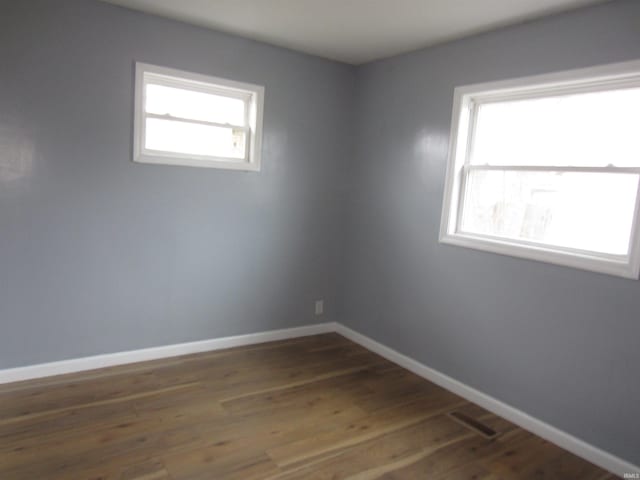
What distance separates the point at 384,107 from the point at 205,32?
61.7 inches

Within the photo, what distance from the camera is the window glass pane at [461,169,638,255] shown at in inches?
95.4

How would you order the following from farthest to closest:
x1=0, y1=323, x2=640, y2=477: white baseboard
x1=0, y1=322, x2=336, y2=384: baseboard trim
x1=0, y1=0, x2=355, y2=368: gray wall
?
x1=0, y1=322, x2=336, y2=384: baseboard trim < x1=0, y1=0, x2=355, y2=368: gray wall < x1=0, y1=323, x2=640, y2=477: white baseboard

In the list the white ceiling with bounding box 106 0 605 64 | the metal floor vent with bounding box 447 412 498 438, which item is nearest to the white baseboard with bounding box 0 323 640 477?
the metal floor vent with bounding box 447 412 498 438

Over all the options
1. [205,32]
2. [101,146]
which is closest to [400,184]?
[205,32]

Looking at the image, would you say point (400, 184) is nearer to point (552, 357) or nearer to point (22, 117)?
point (552, 357)

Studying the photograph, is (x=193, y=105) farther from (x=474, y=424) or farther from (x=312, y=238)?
(x=474, y=424)

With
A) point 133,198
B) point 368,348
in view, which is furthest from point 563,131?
point 133,198

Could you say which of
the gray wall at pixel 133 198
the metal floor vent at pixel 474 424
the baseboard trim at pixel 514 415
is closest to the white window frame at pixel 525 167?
the baseboard trim at pixel 514 415

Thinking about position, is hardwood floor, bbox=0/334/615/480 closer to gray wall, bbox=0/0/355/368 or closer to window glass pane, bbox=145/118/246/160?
gray wall, bbox=0/0/355/368

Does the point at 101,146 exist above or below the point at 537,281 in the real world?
above

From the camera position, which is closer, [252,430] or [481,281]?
[252,430]

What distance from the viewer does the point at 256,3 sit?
2.75 m

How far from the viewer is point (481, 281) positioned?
302 centimetres

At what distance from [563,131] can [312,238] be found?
2.21 m
